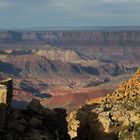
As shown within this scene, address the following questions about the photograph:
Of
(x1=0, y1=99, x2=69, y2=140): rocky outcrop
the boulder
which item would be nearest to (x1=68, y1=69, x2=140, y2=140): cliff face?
(x1=0, y1=99, x2=69, y2=140): rocky outcrop

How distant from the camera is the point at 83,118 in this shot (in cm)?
2447

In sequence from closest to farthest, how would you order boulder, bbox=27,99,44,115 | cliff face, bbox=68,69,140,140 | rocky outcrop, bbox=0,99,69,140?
rocky outcrop, bbox=0,99,69,140, cliff face, bbox=68,69,140,140, boulder, bbox=27,99,44,115

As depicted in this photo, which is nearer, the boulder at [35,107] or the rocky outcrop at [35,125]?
the rocky outcrop at [35,125]

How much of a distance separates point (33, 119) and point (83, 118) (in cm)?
300

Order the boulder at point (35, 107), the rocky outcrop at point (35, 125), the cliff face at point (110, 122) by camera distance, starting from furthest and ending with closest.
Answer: the boulder at point (35, 107), the cliff face at point (110, 122), the rocky outcrop at point (35, 125)

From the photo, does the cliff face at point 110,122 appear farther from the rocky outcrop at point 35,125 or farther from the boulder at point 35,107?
the boulder at point 35,107

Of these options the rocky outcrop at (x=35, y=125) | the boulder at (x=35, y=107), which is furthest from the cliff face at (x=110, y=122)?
the boulder at (x=35, y=107)

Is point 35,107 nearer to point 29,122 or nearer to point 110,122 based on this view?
point 29,122

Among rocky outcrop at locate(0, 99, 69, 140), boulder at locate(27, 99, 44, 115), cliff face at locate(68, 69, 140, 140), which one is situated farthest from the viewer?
boulder at locate(27, 99, 44, 115)

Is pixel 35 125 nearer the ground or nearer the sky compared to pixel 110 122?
nearer the sky

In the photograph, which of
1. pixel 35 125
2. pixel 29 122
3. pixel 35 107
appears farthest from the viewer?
pixel 35 107

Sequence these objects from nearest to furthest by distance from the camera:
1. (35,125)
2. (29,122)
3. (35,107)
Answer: (35,125)
(29,122)
(35,107)

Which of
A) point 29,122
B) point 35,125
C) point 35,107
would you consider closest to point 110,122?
point 35,107

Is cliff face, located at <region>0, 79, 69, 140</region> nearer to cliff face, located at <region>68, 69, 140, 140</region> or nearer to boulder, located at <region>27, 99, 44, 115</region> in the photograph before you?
boulder, located at <region>27, 99, 44, 115</region>
